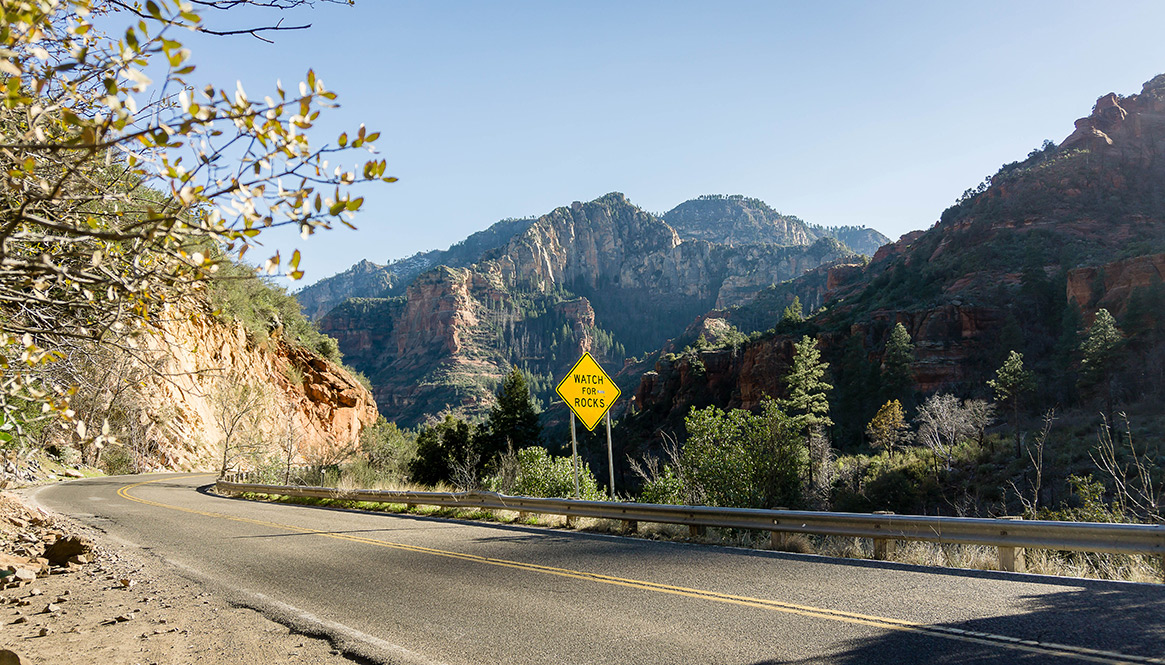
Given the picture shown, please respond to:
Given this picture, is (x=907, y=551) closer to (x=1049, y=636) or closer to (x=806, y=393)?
(x=1049, y=636)

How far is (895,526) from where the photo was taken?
23.8 feet

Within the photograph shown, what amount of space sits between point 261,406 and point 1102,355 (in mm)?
61174

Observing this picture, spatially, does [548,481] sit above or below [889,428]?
above

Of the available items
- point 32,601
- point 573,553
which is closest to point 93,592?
point 32,601

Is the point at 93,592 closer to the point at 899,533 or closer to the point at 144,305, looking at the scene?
the point at 144,305

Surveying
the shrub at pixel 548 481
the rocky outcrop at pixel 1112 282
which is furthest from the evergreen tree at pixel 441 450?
the rocky outcrop at pixel 1112 282

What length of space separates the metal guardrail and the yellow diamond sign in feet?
6.15

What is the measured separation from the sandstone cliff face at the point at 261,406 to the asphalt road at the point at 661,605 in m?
23.4

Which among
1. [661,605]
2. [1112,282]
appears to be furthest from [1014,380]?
[661,605]

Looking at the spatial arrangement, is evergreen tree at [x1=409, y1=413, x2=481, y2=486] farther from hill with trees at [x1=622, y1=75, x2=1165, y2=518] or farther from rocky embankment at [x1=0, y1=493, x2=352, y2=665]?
rocky embankment at [x1=0, y1=493, x2=352, y2=665]

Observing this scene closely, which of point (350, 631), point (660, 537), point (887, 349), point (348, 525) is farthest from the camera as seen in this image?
point (887, 349)

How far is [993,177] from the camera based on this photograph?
104 m

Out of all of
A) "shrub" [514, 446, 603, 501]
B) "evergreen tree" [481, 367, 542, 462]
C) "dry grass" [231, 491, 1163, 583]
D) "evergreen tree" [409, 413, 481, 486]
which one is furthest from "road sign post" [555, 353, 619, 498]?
"evergreen tree" [481, 367, 542, 462]

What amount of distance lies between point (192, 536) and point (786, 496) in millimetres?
16363
